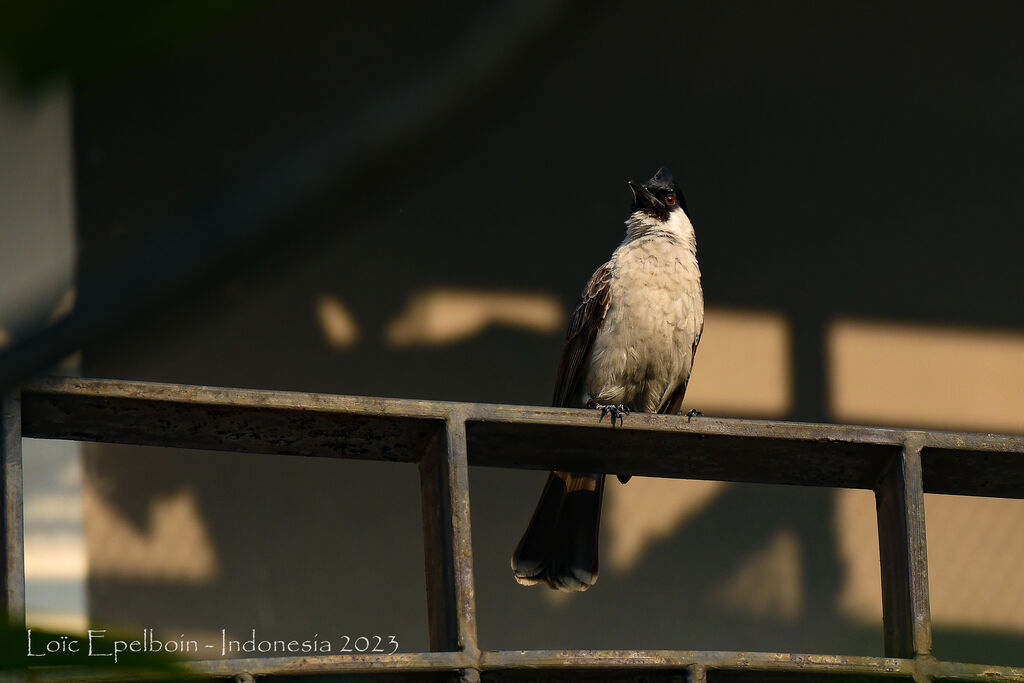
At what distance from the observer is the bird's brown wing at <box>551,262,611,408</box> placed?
458 cm

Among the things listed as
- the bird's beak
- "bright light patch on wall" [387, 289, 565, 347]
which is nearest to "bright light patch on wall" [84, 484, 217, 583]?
"bright light patch on wall" [387, 289, 565, 347]

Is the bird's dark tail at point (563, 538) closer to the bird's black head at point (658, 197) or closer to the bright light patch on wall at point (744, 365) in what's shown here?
the bird's black head at point (658, 197)

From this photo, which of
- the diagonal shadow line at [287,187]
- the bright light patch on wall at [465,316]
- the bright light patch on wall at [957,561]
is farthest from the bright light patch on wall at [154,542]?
the diagonal shadow line at [287,187]

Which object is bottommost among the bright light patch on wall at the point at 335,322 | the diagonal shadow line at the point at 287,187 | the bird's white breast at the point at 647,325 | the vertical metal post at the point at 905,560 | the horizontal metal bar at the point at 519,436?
the diagonal shadow line at the point at 287,187

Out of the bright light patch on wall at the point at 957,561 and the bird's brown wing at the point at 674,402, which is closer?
the bird's brown wing at the point at 674,402

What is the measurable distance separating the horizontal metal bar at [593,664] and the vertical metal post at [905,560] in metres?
0.09

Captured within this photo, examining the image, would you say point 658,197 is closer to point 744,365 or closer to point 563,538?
point 744,365

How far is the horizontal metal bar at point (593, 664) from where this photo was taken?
2232 mm

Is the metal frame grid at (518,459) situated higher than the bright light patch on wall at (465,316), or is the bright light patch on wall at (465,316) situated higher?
the bright light patch on wall at (465,316)

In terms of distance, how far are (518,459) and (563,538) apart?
129cm

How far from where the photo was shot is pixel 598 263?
18.6 ft

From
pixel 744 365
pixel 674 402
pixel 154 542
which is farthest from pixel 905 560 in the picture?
pixel 744 365

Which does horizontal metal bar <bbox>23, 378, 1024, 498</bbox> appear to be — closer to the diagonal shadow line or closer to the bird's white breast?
the bird's white breast

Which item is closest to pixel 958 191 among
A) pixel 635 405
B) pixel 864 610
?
pixel 864 610
